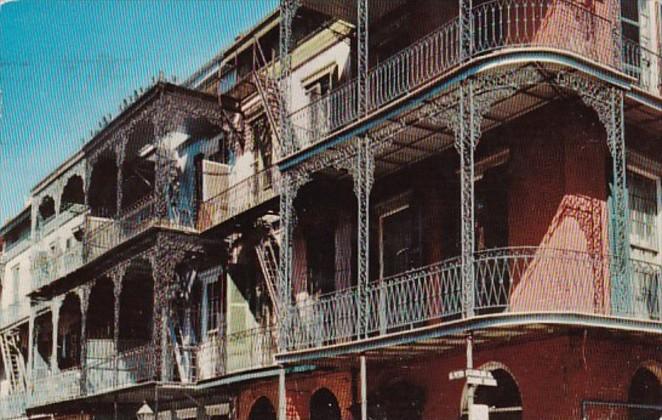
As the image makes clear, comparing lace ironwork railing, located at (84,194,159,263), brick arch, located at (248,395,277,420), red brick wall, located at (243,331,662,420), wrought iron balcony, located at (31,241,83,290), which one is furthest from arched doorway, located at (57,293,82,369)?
red brick wall, located at (243,331,662,420)

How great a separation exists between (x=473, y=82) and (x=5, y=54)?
6.89m

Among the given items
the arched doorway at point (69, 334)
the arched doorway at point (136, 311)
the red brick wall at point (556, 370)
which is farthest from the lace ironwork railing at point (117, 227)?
the red brick wall at point (556, 370)

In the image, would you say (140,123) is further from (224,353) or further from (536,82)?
(536,82)

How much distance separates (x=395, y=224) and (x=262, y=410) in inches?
236

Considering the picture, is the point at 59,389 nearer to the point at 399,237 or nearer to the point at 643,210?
the point at 399,237

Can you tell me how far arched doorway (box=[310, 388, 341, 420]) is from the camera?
20.6 meters

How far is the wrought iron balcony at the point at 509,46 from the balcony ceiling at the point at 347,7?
4.10ft

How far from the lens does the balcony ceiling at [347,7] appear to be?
20234 mm

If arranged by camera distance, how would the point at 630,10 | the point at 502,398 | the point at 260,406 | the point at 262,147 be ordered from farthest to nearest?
1. the point at 262,147
2. the point at 260,406
3. the point at 630,10
4. the point at 502,398

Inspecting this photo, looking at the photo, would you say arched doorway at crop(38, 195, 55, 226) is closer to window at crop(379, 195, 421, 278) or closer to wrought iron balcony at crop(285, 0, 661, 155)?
wrought iron balcony at crop(285, 0, 661, 155)

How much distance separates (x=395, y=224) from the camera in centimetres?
1977

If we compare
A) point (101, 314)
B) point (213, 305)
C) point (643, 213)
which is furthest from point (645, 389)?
point (101, 314)

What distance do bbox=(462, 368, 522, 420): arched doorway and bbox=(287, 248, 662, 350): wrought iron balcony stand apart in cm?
112

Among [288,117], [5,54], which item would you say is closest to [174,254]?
[288,117]
